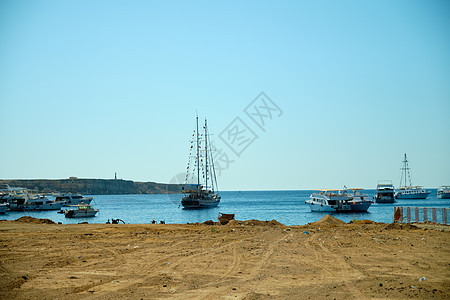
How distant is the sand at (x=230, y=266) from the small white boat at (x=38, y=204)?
253 feet

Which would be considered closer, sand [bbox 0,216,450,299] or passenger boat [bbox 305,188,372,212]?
sand [bbox 0,216,450,299]

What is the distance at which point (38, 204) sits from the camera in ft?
308

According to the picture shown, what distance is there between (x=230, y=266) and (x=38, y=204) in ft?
303

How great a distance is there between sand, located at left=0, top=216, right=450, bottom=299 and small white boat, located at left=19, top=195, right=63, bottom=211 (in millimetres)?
77245

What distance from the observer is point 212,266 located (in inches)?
534

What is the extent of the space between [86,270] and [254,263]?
5.78 meters

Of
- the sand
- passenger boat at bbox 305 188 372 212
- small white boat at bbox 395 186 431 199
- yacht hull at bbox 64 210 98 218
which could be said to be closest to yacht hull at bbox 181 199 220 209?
yacht hull at bbox 64 210 98 218

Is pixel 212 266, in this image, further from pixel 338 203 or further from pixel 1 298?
pixel 338 203

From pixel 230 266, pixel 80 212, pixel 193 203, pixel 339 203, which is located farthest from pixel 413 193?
pixel 230 266

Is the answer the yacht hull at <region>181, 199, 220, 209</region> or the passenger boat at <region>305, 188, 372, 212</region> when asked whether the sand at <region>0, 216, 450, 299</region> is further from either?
the yacht hull at <region>181, 199, 220, 209</region>

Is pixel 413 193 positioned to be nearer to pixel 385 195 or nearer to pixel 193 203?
pixel 385 195

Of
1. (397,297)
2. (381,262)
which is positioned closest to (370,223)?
(381,262)

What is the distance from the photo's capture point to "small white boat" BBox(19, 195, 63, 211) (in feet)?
300

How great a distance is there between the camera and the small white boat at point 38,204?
9150 cm
